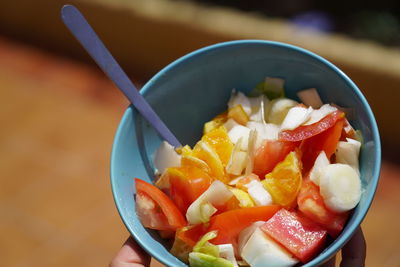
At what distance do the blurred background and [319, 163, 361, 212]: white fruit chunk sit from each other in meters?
1.40

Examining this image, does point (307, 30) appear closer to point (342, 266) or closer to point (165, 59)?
point (165, 59)

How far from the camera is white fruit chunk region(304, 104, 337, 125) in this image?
3.91 feet

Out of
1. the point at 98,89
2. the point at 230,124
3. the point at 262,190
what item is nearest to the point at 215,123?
the point at 230,124

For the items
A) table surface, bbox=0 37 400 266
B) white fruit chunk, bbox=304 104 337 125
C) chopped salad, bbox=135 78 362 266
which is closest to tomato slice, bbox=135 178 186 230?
chopped salad, bbox=135 78 362 266

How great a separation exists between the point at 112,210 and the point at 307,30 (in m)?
1.46

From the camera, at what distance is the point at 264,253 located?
1.08 meters

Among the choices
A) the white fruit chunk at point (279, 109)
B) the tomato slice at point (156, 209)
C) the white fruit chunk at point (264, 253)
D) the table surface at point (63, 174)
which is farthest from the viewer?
the table surface at point (63, 174)

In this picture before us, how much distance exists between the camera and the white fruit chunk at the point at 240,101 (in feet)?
4.36

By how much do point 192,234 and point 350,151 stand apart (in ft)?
1.25

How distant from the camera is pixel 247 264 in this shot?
3.73ft

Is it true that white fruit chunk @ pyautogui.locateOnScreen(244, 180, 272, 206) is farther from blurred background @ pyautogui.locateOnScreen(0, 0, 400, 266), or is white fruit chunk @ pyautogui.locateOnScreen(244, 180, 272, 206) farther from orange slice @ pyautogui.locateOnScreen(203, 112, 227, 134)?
blurred background @ pyautogui.locateOnScreen(0, 0, 400, 266)

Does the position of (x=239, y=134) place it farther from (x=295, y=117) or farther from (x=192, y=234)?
(x=192, y=234)

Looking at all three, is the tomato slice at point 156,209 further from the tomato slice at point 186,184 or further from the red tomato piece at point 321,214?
the red tomato piece at point 321,214

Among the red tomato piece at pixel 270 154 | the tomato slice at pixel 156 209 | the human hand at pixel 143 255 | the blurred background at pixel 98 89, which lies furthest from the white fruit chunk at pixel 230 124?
the blurred background at pixel 98 89
